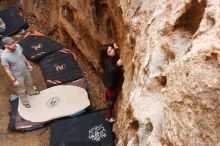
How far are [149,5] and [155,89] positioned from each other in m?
1.47

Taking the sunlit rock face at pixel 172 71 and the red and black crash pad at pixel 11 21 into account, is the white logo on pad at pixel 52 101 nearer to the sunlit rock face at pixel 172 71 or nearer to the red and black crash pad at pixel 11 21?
the sunlit rock face at pixel 172 71

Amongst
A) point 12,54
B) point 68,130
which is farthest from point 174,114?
point 12,54

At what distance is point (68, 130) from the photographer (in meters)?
6.84

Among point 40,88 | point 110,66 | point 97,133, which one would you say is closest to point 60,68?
point 40,88

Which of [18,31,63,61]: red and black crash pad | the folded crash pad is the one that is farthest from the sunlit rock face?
[18,31,63,61]: red and black crash pad

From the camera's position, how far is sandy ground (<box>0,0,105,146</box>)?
7113mm

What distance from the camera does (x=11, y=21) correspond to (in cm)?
1041

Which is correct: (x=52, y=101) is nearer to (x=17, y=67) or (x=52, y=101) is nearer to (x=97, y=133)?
(x=17, y=67)

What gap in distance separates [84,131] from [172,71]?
3.70 meters

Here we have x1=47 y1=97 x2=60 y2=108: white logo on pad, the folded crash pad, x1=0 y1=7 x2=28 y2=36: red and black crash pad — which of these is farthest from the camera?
x1=0 y1=7 x2=28 y2=36: red and black crash pad

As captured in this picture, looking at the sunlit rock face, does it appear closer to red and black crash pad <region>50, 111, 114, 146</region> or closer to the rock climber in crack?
the rock climber in crack

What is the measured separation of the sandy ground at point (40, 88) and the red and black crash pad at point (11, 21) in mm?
1153

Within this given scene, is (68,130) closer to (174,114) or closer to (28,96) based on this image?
(28,96)

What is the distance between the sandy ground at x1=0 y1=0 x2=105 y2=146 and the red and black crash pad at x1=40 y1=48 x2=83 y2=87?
22 centimetres
